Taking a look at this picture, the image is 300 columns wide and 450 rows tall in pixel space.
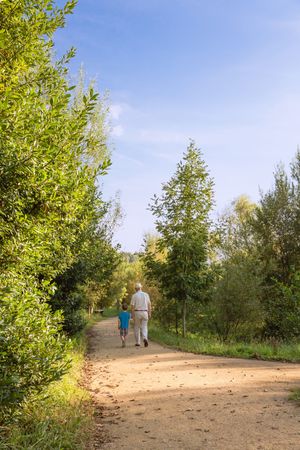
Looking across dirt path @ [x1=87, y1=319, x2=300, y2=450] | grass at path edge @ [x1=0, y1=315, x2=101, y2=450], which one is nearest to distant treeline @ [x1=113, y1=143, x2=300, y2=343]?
dirt path @ [x1=87, y1=319, x2=300, y2=450]

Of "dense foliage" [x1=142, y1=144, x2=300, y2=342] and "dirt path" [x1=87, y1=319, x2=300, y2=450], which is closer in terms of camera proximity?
"dirt path" [x1=87, y1=319, x2=300, y2=450]

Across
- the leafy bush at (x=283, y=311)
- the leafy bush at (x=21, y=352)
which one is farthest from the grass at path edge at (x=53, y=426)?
the leafy bush at (x=283, y=311)

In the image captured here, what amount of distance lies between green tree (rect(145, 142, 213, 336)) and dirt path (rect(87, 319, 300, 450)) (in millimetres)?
5846

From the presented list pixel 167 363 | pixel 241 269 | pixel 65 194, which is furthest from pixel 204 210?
pixel 65 194

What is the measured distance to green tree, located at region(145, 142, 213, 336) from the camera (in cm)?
1691

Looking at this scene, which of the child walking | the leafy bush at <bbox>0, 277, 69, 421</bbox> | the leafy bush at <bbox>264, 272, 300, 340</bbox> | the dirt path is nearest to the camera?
the leafy bush at <bbox>0, 277, 69, 421</bbox>

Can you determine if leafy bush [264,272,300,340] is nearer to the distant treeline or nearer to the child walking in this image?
the distant treeline

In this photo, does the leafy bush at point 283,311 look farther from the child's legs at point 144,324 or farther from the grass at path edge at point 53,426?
the grass at path edge at point 53,426

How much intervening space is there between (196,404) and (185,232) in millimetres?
10683

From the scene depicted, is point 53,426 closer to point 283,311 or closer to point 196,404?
point 196,404

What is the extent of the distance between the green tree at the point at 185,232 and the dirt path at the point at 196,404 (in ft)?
19.2

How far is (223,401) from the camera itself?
689cm

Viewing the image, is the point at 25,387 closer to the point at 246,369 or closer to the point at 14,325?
the point at 14,325

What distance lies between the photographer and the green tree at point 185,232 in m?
16.9
